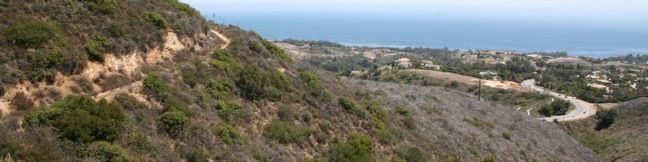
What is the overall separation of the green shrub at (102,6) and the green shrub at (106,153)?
8.51 metres

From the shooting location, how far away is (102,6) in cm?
2148

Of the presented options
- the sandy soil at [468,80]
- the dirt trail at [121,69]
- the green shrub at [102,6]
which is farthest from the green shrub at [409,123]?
the sandy soil at [468,80]

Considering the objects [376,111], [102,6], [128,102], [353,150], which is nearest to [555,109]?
[376,111]

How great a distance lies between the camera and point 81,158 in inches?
545

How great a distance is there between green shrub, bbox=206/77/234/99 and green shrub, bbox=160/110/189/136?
3614 millimetres

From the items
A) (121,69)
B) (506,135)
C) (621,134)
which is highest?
(121,69)

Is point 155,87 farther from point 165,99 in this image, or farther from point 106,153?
point 106,153

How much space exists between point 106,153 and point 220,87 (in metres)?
7.91

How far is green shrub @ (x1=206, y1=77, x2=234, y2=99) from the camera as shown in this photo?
21.1 meters

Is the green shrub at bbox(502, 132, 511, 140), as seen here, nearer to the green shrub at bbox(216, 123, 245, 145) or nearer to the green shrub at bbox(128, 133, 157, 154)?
the green shrub at bbox(216, 123, 245, 145)

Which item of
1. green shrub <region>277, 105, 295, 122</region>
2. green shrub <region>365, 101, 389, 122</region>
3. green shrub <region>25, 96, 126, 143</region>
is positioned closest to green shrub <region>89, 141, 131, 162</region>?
green shrub <region>25, 96, 126, 143</region>

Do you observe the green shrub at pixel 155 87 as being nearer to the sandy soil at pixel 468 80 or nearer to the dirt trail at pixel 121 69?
the dirt trail at pixel 121 69

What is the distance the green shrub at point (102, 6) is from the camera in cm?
2127

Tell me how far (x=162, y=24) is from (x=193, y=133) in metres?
7.57
